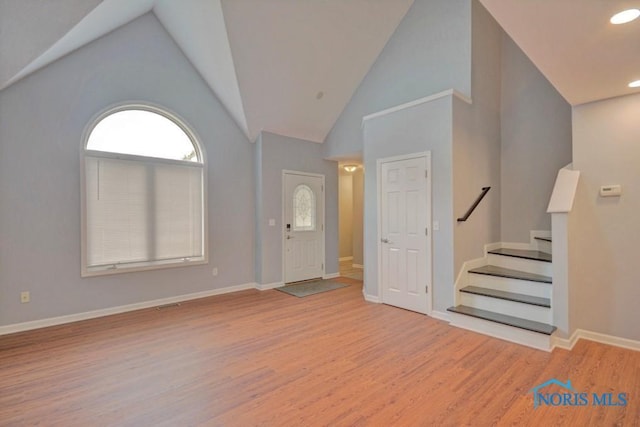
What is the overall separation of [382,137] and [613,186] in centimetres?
259

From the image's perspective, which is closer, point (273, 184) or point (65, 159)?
point (65, 159)

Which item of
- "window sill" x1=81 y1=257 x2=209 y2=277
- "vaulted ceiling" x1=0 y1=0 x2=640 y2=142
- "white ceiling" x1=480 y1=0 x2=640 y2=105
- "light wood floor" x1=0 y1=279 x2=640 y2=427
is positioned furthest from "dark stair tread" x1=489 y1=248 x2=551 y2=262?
"window sill" x1=81 y1=257 x2=209 y2=277

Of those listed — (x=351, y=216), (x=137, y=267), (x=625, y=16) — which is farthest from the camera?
(x=351, y=216)

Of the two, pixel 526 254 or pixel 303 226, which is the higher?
pixel 303 226

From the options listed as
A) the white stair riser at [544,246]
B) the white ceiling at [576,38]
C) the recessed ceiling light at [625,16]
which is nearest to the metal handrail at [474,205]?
the white stair riser at [544,246]

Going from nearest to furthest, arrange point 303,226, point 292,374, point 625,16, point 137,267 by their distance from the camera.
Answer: point 625,16, point 292,374, point 137,267, point 303,226

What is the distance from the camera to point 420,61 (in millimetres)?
4578

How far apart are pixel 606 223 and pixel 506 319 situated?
1.39m

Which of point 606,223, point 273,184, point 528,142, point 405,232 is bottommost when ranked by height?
point 405,232

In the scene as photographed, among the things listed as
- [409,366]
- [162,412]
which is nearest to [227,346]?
[162,412]

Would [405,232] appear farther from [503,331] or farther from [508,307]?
[503,331]

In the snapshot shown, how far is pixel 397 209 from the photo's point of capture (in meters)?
4.27

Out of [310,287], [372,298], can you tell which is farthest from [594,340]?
[310,287]

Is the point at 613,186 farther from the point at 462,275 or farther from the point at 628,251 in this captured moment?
the point at 462,275
